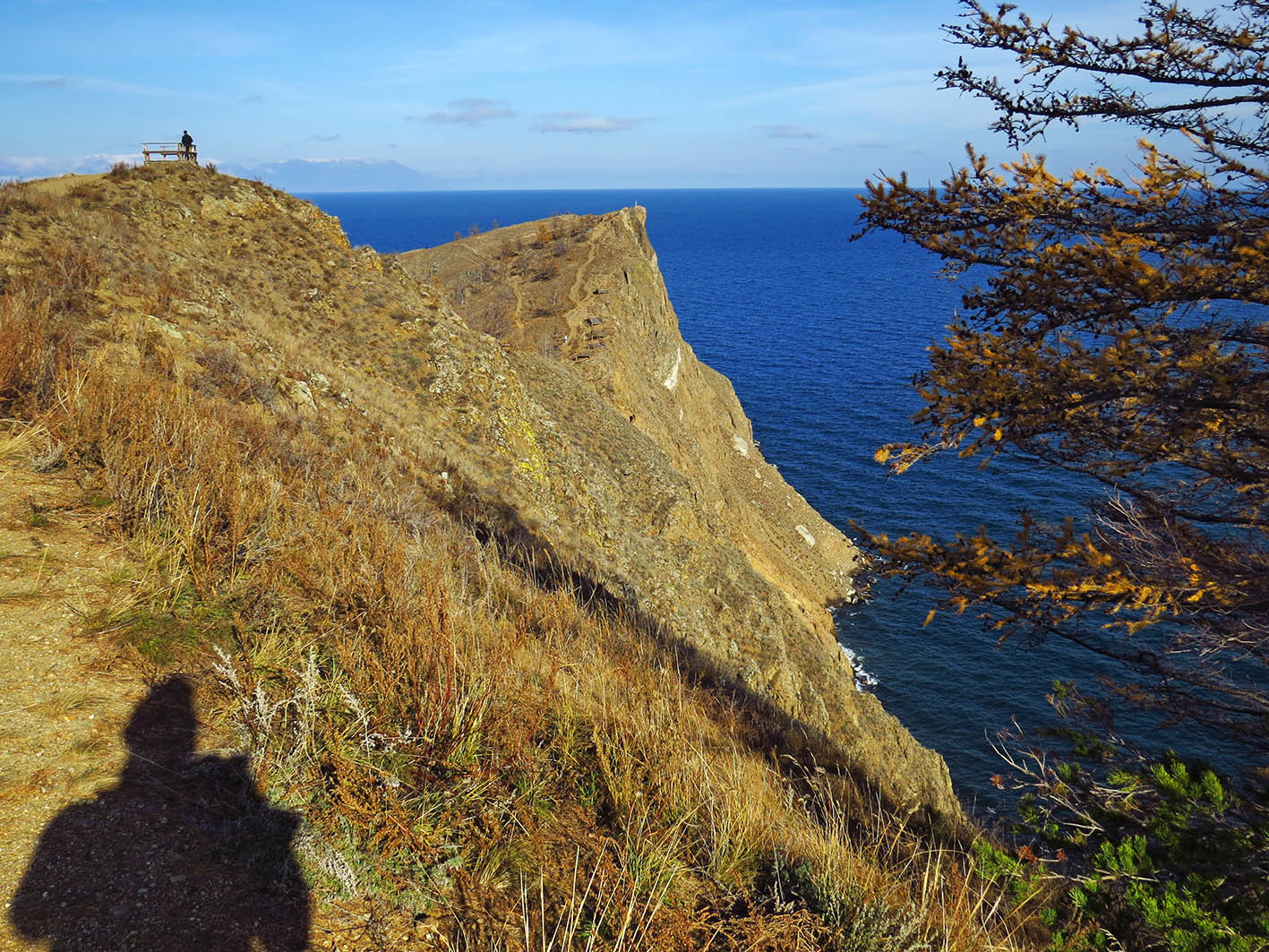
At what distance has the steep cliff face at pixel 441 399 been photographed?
1180cm

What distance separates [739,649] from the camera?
1888cm

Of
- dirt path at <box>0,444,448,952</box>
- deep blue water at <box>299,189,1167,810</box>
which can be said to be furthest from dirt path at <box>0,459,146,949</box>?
deep blue water at <box>299,189,1167,810</box>

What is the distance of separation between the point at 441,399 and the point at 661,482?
8508 millimetres

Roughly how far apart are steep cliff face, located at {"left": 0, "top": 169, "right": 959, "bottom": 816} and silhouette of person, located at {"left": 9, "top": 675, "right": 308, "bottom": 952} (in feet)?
16.1

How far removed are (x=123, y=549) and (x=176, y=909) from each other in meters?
2.96

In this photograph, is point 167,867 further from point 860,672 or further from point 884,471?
point 884,471

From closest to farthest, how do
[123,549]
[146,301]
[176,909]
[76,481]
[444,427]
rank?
[176,909] → [123,549] → [76,481] → [146,301] → [444,427]

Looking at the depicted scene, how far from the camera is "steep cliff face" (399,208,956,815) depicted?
59.5 feet

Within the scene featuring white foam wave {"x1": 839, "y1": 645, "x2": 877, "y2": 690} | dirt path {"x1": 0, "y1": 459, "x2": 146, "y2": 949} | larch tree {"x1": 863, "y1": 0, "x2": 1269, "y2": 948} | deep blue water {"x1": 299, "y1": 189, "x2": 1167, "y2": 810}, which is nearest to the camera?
dirt path {"x1": 0, "y1": 459, "x2": 146, "y2": 949}

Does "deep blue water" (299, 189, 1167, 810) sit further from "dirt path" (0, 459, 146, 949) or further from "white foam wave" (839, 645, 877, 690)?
"dirt path" (0, 459, 146, 949)

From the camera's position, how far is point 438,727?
12.2ft

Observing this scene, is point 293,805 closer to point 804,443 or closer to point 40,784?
point 40,784

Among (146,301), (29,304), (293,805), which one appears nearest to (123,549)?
(293,805)

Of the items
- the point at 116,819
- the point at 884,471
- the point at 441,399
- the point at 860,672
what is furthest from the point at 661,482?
the point at 884,471
